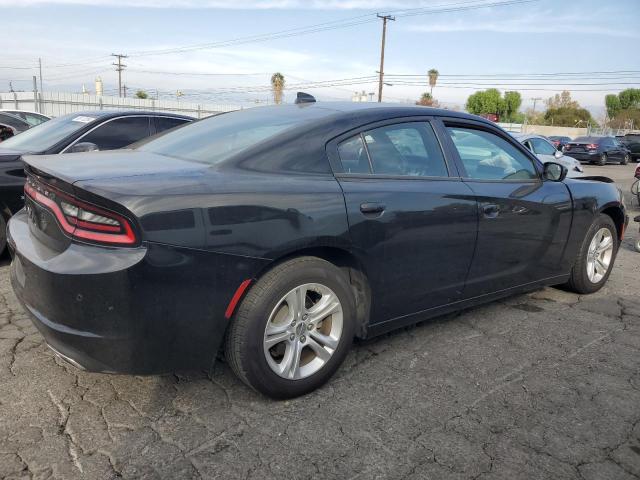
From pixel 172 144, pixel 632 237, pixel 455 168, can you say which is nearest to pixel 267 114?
pixel 172 144

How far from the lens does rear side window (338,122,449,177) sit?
120 inches

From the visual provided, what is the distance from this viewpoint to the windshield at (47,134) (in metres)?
5.34

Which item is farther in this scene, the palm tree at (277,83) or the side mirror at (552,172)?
the palm tree at (277,83)

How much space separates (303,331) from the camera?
2.82 meters

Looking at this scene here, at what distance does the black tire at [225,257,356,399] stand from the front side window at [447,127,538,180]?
136cm

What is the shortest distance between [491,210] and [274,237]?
1.67 meters

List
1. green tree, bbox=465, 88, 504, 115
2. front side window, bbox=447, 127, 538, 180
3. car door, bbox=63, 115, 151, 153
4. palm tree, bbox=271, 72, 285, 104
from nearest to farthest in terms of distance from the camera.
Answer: front side window, bbox=447, 127, 538, 180
car door, bbox=63, 115, 151, 153
palm tree, bbox=271, 72, 285, 104
green tree, bbox=465, 88, 504, 115

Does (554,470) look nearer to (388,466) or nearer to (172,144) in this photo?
(388,466)

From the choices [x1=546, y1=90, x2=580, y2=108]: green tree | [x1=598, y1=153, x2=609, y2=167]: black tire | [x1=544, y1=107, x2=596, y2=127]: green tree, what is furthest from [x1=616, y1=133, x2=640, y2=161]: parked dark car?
[x1=546, y1=90, x2=580, y2=108]: green tree

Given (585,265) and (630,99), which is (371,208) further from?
(630,99)

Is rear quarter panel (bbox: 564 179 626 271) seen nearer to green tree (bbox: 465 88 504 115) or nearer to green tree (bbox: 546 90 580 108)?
green tree (bbox: 465 88 504 115)

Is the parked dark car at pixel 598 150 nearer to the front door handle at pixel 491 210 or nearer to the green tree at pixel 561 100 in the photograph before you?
the front door handle at pixel 491 210

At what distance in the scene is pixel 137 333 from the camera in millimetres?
2301


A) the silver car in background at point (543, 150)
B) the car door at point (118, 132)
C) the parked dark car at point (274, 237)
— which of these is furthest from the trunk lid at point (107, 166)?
the silver car in background at point (543, 150)
